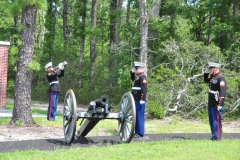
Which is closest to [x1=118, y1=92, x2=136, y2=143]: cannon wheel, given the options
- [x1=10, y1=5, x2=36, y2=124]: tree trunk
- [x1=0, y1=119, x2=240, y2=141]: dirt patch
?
[x1=0, y1=119, x2=240, y2=141]: dirt patch

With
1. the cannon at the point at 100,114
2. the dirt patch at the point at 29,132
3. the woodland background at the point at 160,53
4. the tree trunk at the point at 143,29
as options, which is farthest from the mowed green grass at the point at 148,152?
the tree trunk at the point at 143,29

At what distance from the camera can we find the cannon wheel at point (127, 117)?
9305 millimetres

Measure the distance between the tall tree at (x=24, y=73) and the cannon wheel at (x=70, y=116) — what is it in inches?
106

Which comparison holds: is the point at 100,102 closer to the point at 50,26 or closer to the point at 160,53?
the point at 160,53

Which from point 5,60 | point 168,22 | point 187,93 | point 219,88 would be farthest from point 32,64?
point 168,22

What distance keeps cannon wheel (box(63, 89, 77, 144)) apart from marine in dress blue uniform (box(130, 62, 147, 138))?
6.47 feet

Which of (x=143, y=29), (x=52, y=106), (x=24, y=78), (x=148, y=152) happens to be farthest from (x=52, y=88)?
(x=148, y=152)

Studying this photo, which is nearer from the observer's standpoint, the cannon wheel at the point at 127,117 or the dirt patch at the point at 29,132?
the cannon wheel at the point at 127,117

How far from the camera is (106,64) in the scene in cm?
3009

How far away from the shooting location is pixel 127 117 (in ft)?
31.6

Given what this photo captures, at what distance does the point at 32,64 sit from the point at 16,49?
1.97 ft

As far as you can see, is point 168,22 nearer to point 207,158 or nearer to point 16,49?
point 16,49

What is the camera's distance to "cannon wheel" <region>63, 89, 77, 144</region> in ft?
30.0

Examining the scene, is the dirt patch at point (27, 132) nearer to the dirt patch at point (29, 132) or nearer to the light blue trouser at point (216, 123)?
the dirt patch at point (29, 132)
